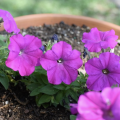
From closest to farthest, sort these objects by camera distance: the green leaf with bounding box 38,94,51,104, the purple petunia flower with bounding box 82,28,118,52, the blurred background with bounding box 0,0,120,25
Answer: the purple petunia flower with bounding box 82,28,118,52, the green leaf with bounding box 38,94,51,104, the blurred background with bounding box 0,0,120,25

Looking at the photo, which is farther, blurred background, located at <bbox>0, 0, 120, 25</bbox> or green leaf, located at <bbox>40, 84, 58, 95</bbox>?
Answer: blurred background, located at <bbox>0, 0, 120, 25</bbox>

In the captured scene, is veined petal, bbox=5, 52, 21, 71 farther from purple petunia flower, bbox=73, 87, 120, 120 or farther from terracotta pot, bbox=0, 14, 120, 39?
terracotta pot, bbox=0, 14, 120, 39

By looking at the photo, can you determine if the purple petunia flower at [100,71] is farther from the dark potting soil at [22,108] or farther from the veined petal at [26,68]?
the dark potting soil at [22,108]

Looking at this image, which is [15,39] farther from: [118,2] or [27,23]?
Result: [118,2]

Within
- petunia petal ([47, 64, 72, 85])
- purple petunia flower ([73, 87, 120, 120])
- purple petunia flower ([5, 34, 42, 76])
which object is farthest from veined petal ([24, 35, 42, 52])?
purple petunia flower ([73, 87, 120, 120])

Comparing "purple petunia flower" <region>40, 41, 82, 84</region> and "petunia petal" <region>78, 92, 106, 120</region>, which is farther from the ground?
"purple petunia flower" <region>40, 41, 82, 84</region>

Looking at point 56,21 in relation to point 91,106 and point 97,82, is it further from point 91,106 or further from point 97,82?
point 91,106

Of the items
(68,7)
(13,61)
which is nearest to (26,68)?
(13,61)
